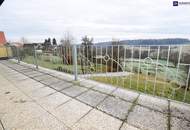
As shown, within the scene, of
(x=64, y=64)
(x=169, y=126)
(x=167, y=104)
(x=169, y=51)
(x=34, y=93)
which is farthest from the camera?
(x=64, y=64)

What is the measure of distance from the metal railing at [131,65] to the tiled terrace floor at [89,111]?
0.56 m

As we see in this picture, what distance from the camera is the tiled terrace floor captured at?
1.45m

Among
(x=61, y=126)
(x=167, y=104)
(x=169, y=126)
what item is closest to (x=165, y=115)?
(x=169, y=126)

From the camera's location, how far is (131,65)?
9.34ft

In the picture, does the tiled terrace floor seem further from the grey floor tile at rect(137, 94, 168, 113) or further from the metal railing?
the metal railing

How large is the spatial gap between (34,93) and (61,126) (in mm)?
1368

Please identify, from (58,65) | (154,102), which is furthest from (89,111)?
(58,65)

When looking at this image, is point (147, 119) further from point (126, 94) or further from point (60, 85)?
point (60, 85)

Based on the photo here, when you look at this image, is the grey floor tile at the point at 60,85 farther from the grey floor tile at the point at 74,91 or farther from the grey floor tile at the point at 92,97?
the grey floor tile at the point at 92,97

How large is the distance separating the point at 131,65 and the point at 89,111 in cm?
157

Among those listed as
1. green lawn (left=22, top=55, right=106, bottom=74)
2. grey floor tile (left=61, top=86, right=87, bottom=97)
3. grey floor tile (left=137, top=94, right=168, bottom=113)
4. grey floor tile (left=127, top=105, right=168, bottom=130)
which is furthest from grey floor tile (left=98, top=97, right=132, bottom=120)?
green lawn (left=22, top=55, right=106, bottom=74)

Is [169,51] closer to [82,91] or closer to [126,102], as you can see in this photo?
[126,102]

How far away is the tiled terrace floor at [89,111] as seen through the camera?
1453 mm

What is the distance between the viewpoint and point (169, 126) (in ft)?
4.55
